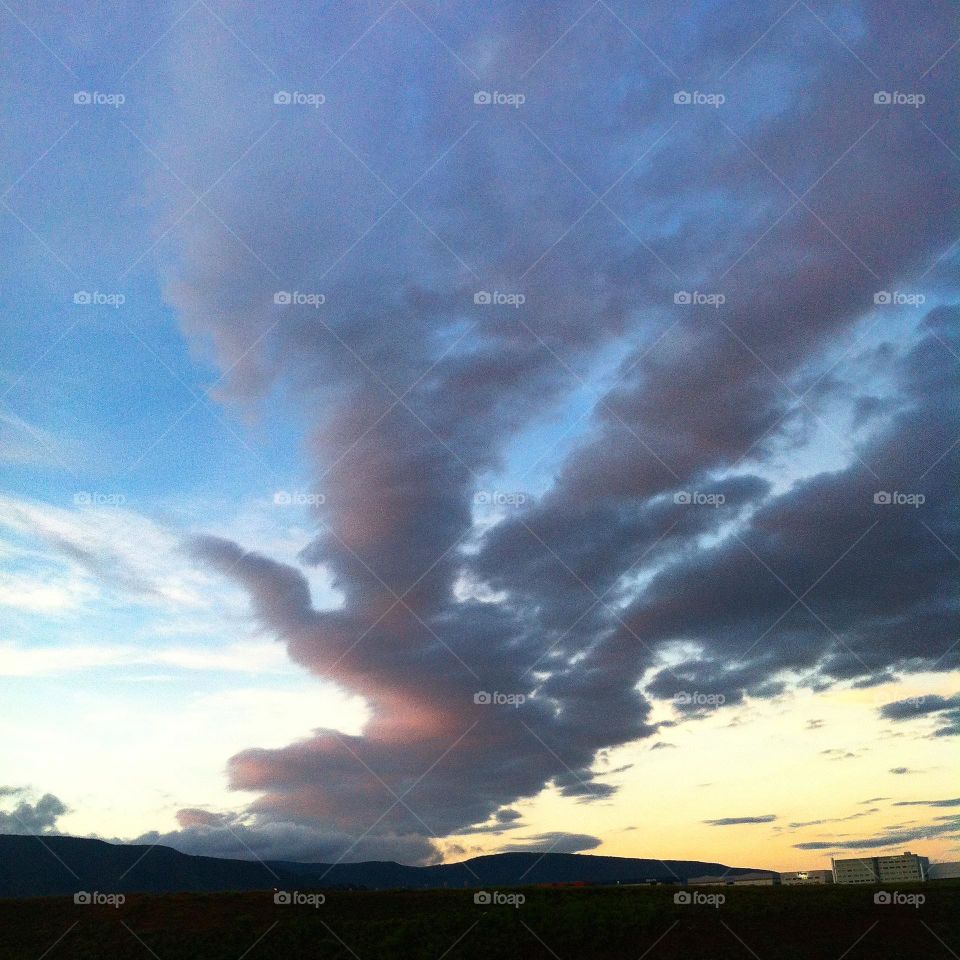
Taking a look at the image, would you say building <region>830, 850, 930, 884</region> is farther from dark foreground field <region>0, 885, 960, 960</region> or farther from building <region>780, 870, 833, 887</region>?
dark foreground field <region>0, 885, 960, 960</region>

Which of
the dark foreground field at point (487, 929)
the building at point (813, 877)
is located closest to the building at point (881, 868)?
the building at point (813, 877)

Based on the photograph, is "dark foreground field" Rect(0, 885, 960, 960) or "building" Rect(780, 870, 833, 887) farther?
"building" Rect(780, 870, 833, 887)

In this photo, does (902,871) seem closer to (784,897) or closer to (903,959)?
(784,897)

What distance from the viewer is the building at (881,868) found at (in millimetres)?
75812

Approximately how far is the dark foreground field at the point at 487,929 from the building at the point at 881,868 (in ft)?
144

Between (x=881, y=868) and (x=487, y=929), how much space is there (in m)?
62.5

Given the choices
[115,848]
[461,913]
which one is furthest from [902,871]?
[115,848]

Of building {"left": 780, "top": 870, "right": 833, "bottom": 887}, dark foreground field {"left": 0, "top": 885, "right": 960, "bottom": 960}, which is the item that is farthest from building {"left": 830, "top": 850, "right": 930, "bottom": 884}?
dark foreground field {"left": 0, "top": 885, "right": 960, "bottom": 960}

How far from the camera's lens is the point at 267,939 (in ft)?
109

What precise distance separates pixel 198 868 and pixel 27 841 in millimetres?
28376

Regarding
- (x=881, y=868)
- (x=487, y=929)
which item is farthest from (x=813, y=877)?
(x=487, y=929)

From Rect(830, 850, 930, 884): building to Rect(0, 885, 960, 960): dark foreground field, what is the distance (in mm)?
43740

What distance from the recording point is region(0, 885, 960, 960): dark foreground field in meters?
31.4

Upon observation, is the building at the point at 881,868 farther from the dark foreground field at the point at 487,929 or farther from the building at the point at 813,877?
the dark foreground field at the point at 487,929
